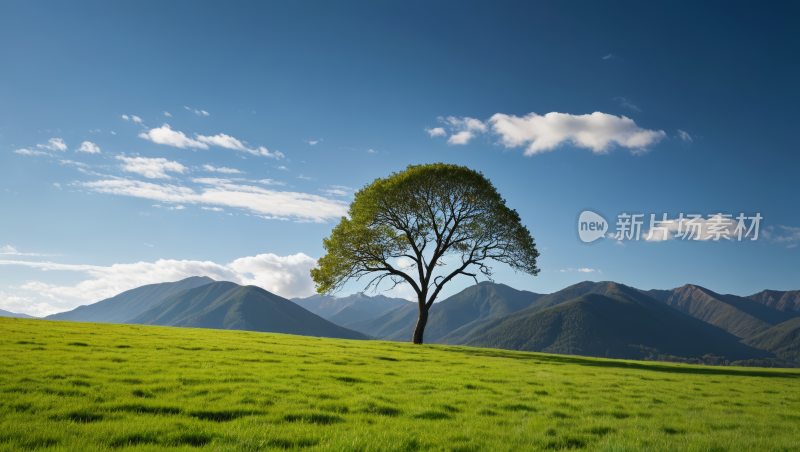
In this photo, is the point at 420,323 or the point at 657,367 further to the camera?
the point at 420,323

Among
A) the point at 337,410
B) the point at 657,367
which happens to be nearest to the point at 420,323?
the point at 657,367

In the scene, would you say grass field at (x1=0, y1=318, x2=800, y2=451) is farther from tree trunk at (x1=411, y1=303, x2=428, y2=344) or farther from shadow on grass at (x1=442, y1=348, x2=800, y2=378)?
tree trunk at (x1=411, y1=303, x2=428, y2=344)

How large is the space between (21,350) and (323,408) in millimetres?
15388

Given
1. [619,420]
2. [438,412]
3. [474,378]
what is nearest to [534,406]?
[619,420]

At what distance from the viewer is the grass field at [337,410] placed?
271 inches

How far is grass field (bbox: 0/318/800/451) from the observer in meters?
6.89

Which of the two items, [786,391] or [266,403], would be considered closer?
[266,403]

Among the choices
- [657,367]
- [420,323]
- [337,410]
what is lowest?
[657,367]

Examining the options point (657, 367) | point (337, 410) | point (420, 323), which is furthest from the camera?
point (420, 323)

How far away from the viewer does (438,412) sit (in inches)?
374

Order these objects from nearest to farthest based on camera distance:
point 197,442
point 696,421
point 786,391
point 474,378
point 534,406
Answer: point 197,442 < point 696,421 < point 534,406 < point 474,378 < point 786,391

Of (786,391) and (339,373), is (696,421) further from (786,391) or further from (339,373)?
(786,391)

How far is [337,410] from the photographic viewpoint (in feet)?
30.4

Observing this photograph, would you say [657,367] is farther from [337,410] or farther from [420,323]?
[337,410]
